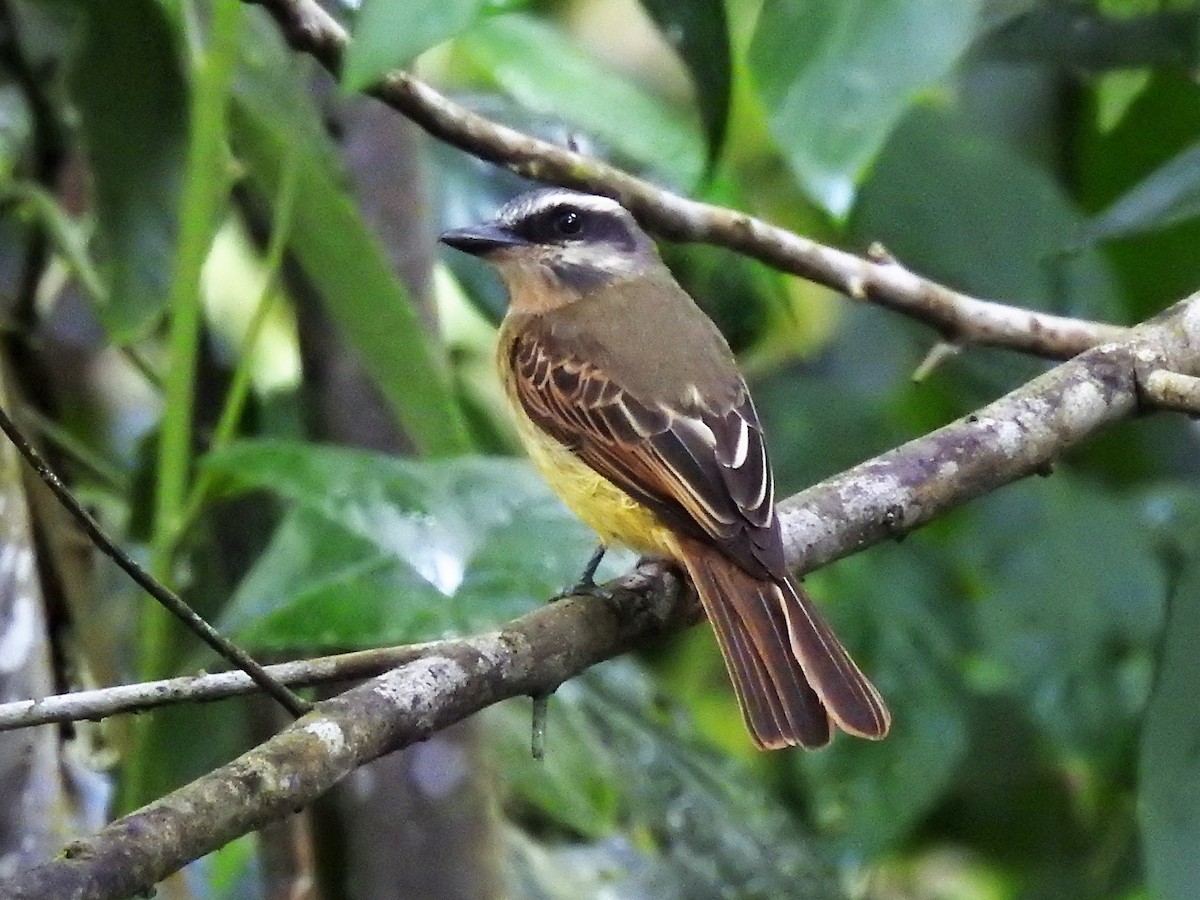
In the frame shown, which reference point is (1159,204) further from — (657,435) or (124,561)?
(124,561)

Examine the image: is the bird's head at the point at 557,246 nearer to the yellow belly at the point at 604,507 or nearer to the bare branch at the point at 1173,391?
the yellow belly at the point at 604,507

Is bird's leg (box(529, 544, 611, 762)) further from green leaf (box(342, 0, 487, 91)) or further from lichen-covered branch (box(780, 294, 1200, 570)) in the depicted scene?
green leaf (box(342, 0, 487, 91))

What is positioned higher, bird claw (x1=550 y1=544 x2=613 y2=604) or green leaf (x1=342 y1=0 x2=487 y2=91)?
green leaf (x1=342 y1=0 x2=487 y2=91)

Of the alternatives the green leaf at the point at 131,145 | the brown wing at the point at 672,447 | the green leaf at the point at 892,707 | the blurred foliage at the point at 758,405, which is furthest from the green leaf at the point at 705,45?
the green leaf at the point at 892,707

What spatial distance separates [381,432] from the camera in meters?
2.64

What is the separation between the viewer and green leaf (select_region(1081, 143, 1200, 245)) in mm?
2215

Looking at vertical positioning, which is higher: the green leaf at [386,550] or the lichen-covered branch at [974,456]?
the lichen-covered branch at [974,456]

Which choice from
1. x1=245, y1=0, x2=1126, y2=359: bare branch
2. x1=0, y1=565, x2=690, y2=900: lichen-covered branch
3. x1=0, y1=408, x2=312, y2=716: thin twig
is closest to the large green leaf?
x1=245, y1=0, x2=1126, y2=359: bare branch

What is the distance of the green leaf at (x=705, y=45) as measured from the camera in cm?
213

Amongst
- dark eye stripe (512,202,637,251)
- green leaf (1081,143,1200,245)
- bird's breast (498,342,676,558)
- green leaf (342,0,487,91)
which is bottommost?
bird's breast (498,342,676,558)

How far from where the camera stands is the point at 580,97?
2.84m

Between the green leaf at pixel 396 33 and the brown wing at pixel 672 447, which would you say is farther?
the brown wing at pixel 672 447

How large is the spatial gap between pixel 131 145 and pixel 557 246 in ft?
2.43

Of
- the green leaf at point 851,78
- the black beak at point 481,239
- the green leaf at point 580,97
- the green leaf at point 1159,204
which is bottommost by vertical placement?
the black beak at point 481,239
